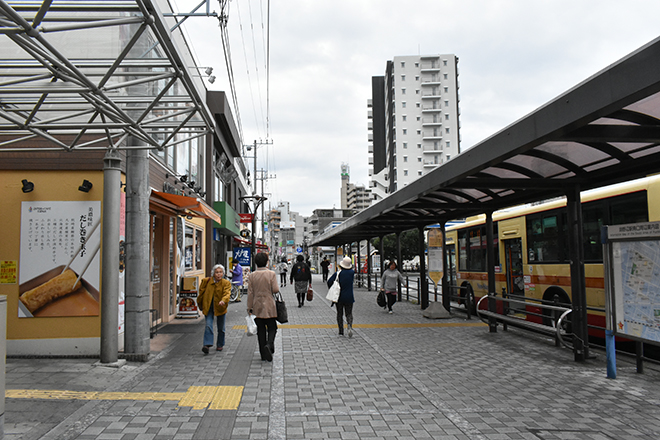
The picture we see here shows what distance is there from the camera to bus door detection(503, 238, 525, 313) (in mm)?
11633

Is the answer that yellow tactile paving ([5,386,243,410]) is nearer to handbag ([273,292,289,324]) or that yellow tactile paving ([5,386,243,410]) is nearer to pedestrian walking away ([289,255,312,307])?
handbag ([273,292,289,324])

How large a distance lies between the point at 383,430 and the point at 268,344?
333cm

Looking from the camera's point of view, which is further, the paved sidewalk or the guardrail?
the guardrail

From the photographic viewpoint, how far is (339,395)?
18.5 ft

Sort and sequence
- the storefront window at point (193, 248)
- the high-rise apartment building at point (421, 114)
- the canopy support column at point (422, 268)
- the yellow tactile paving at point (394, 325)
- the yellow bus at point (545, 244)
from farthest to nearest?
the high-rise apartment building at point (421, 114) < the storefront window at point (193, 248) < the canopy support column at point (422, 268) < the yellow tactile paving at point (394, 325) < the yellow bus at point (545, 244)

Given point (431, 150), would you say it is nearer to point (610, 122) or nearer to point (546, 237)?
point (546, 237)

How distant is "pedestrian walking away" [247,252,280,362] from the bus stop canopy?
10.6ft

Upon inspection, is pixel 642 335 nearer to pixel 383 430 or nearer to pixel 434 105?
pixel 383 430

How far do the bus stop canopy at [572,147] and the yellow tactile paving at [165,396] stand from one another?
4327 mm

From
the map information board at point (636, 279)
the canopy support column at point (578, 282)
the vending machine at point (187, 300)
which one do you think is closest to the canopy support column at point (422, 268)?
the vending machine at point (187, 300)

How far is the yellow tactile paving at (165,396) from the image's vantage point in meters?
5.28

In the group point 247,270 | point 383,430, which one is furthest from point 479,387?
point 247,270

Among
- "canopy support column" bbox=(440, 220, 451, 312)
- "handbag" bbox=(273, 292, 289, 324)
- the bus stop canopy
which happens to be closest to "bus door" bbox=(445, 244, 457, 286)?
"canopy support column" bbox=(440, 220, 451, 312)

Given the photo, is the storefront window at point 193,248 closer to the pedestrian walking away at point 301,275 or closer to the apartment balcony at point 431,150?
the pedestrian walking away at point 301,275
